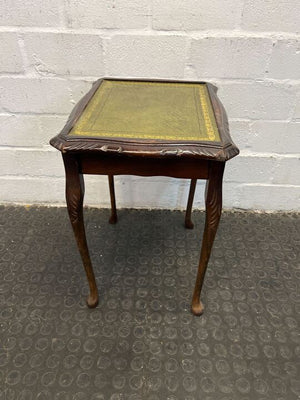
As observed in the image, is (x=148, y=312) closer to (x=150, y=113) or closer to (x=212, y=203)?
(x=212, y=203)

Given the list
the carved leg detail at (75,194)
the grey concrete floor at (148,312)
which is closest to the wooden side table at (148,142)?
the carved leg detail at (75,194)

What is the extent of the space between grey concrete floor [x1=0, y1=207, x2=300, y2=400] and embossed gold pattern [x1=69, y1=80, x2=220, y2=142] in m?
0.62

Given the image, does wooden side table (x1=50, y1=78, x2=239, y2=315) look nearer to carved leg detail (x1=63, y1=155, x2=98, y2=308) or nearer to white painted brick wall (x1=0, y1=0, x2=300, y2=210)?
carved leg detail (x1=63, y1=155, x2=98, y2=308)

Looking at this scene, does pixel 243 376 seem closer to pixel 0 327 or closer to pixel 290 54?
pixel 0 327

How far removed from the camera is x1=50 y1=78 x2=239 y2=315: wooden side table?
68cm

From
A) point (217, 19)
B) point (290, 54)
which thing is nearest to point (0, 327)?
point (217, 19)

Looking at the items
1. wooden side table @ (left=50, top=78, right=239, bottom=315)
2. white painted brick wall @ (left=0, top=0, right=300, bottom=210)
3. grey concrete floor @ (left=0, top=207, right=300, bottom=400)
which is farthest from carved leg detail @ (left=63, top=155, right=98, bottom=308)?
white painted brick wall @ (left=0, top=0, right=300, bottom=210)

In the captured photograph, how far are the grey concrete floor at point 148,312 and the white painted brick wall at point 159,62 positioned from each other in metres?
0.27

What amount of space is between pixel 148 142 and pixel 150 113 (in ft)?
0.56

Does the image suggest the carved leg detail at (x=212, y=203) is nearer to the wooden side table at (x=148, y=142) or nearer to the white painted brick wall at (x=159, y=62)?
the wooden side table at (x=148, y=142)

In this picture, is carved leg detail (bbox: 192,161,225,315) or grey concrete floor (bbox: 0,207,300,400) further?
grey concrete floor (bbox: 0,207,300,400)

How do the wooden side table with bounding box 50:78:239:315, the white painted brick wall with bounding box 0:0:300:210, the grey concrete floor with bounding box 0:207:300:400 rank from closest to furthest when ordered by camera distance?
the wooden side table with bounding box 50:78:239:315, the grey concrete floor with bounding box 0:207:300:400, the white painted brick wall with bounding box 0:0:300:210

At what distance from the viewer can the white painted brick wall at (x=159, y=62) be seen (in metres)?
1.03

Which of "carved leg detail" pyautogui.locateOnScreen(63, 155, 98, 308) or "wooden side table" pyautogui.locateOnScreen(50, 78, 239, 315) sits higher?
"wooden side table" pyautogui.locateOnScreen(50, 78, 239, 315)
